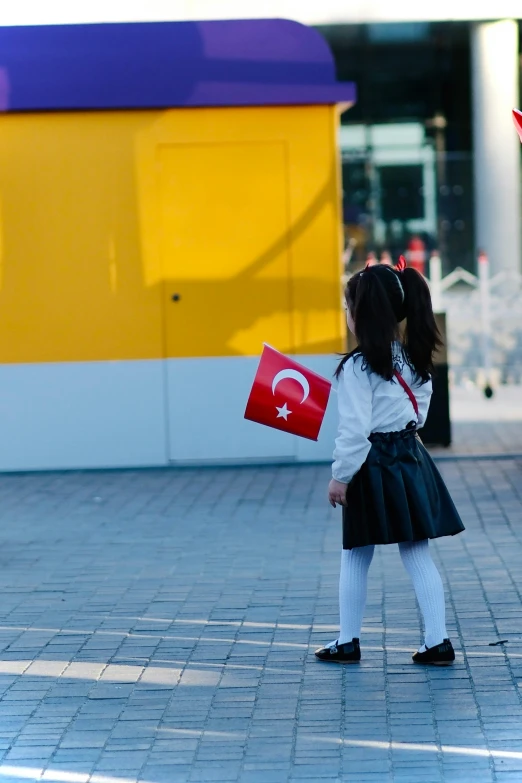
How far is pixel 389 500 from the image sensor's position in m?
5.16

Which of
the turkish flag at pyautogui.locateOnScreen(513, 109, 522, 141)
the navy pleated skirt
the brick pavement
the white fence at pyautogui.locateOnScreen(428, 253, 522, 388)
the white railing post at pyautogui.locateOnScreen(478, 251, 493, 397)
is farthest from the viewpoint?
the white fence at pyautogui.locateOnScreen(428, 253, 522, 388)

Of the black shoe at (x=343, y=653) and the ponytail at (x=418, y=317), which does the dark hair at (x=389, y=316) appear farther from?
the black shoe at (x=343, y=653)

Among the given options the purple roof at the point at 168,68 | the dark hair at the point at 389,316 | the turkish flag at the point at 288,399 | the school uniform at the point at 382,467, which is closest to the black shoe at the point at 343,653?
the school uniform at the point at 382,467

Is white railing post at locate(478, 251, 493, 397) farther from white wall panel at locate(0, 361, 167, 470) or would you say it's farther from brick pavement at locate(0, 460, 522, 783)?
brick pavement at locate(0, 460, 522, 783)

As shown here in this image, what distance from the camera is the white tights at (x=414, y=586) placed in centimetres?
522

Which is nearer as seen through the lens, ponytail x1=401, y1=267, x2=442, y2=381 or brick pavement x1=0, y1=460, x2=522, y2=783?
brick pavement x1=0, y1=460, x2=522, y2=783

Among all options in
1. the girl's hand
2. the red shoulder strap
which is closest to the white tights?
the girl's hand

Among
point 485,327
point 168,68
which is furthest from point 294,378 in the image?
point 485,327

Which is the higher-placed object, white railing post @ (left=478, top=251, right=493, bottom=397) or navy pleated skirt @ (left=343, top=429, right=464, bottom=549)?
navy pleated skirt @ (left=343, top=429, right=464, bottom=549)

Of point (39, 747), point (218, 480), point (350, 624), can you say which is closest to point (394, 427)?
point (350, 624)

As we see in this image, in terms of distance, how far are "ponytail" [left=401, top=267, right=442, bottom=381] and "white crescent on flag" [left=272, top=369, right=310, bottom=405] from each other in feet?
1.40

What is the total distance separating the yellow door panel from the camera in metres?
10.6

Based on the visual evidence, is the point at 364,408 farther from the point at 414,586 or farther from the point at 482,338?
the point at 482,338

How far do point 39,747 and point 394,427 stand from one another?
1.78m
